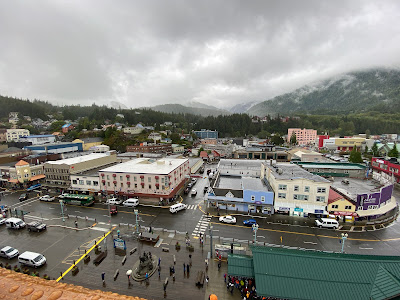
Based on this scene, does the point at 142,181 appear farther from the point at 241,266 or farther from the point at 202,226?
the point at 241,266

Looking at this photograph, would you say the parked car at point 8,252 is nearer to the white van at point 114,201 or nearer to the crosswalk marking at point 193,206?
the white van at point 114,201

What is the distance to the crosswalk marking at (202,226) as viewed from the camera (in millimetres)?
31134

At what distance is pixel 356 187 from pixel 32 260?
58.8 metres

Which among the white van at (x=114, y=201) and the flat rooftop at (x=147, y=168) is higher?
the flat rooftop at (x=147, y=168)

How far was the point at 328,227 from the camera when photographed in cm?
3244

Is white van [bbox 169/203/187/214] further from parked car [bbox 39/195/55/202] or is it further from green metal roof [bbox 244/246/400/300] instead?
parked car [bbox 39/195/55/202]

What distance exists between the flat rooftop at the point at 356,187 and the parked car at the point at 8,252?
54611 mm

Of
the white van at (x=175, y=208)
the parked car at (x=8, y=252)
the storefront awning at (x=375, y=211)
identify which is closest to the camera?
the parked car at (x=8, y=252)

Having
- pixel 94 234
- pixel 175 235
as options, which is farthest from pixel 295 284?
pixel 94 234

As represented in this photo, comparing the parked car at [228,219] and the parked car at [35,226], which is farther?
the parked car at [228,219]

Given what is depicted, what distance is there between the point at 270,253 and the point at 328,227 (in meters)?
21.1

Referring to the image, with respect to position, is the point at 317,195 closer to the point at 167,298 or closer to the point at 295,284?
the point at 295,284

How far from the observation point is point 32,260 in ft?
76.2

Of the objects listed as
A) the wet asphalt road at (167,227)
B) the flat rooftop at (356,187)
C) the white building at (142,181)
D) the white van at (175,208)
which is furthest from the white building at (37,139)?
the flat rooftop at (356,187)
